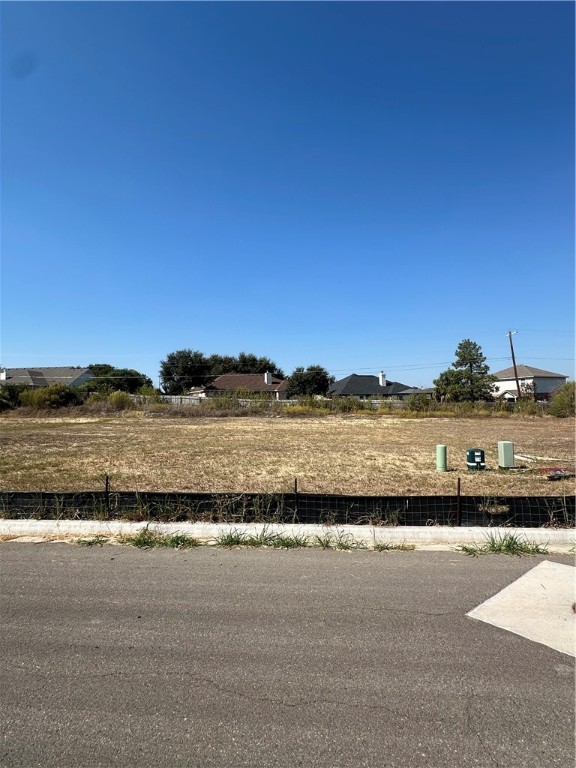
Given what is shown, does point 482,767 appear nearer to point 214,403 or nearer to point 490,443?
point 490,443

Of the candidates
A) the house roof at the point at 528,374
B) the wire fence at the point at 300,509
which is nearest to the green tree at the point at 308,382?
the house roof at the point at 528,374

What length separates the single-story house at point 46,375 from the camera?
2761 inches

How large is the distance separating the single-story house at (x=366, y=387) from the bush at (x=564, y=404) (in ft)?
111

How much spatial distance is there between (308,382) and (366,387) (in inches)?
396

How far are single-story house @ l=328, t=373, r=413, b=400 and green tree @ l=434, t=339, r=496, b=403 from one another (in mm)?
11836

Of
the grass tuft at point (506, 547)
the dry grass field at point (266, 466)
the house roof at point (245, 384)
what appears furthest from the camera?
the house roof at point (245, 384)

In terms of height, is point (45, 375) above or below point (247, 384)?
above

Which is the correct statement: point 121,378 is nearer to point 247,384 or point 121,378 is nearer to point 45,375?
point 45,375

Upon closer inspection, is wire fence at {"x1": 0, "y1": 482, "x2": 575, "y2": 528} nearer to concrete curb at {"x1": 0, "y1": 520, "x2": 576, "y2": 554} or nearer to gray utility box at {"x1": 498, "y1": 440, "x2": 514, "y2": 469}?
concrete curb at {"x1": 0, "y1": 520, "x2": 576, "y2": 554}

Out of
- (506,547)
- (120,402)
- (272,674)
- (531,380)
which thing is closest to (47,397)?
(120,402)

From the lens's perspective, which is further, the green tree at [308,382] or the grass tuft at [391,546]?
the green tree at [308,382]

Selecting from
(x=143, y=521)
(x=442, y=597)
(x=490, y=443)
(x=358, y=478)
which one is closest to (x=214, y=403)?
(x=490, y=443)

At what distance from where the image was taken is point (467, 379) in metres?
60.6

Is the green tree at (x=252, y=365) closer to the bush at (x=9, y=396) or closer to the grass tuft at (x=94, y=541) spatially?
the bush at (x=9, y=396)
